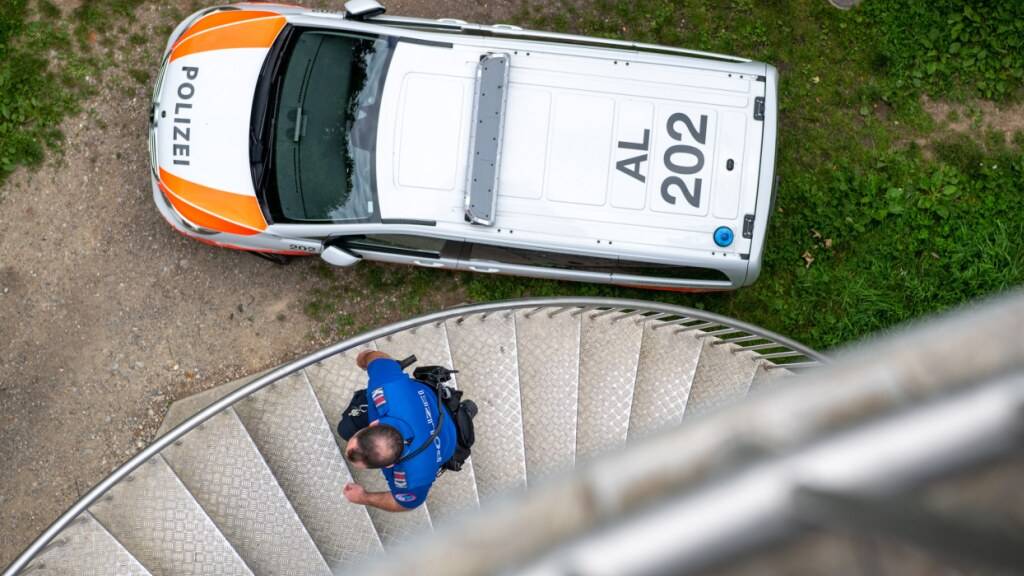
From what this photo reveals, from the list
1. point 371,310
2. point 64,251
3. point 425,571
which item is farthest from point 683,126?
point 64,251

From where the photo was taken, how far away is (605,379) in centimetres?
523

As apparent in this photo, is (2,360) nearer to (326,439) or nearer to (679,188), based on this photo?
(326,439)

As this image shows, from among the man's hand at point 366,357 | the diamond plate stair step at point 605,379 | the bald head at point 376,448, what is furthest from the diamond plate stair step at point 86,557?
the diamond plate stair step at point 605,379

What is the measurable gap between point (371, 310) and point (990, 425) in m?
5.45

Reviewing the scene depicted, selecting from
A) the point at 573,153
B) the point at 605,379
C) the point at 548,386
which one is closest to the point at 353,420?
the point at 548,386

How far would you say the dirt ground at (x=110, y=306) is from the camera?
6137 millimetres

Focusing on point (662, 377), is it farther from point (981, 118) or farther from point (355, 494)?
point (981, 118)

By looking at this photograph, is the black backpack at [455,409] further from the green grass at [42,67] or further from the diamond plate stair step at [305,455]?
the green grass at [42,67]

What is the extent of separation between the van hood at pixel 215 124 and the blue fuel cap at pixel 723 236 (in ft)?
10.5

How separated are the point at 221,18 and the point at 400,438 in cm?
353

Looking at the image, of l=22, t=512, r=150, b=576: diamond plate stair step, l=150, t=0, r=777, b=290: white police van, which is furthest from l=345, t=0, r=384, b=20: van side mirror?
l=22, t=512, r=150, b=576: diamond plate stair step

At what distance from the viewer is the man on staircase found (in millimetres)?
3979

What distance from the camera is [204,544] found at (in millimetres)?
4277

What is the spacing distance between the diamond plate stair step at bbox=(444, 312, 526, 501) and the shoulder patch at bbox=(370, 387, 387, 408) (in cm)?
96
